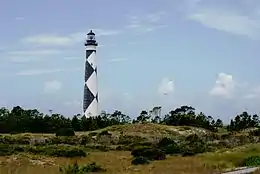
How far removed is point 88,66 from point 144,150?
44.1 metres

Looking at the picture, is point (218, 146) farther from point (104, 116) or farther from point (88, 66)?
point (104, 116)

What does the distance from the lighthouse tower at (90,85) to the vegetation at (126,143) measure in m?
1.61

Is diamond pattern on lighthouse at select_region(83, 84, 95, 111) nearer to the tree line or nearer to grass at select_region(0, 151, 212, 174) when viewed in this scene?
the tree line

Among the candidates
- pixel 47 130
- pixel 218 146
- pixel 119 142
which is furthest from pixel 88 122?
pixel 218 146

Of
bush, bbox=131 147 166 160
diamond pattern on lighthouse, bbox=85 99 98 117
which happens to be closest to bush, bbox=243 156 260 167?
bush, bbox=131 147 166 160

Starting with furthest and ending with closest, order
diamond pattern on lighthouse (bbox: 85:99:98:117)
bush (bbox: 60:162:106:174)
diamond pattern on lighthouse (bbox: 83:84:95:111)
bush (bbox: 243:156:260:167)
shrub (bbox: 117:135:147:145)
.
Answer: diamond pattern on lighthouse (bbox: 85:99:98:117) < diamond pattern on lighthouse (bbox: 83:84:95:111) < shrub (bbox: 117:135:147:145) < bush (bbox: 243:156:260:167) < bush (bbox: 60:162:106:174)

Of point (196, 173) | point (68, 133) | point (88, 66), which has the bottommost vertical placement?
point (196, 173)

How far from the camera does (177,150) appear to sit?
47781mm

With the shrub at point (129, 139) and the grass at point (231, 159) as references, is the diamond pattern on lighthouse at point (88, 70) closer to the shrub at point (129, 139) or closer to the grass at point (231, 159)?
the shrub at point (129, 139)

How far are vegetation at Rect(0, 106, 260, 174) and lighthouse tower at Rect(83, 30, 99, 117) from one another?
161 centimetres

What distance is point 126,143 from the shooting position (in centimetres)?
6212

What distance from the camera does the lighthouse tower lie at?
84312 mm

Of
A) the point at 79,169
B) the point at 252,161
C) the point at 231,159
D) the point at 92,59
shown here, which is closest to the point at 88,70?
the point at 92,59

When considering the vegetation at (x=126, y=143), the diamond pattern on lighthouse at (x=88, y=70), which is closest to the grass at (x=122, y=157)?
the vegetation at (x=126, y=143)
